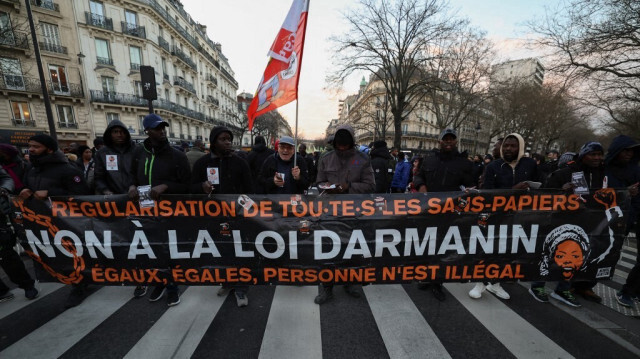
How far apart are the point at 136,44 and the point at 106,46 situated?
2.48 m

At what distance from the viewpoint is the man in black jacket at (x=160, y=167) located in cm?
307

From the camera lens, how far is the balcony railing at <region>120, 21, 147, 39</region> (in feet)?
77.1

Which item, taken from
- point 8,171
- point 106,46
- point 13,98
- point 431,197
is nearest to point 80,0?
point 106,46

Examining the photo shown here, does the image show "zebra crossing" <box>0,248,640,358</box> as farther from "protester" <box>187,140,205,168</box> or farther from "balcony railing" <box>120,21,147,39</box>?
"balcony railing" <box>120,21,147,39</box>

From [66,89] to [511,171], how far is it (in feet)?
101

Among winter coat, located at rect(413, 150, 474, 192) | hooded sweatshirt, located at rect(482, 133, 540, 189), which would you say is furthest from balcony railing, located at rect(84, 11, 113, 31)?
hooded sweatshirt, located at rect(482, 133, 540, 189)

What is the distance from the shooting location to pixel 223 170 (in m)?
3.29

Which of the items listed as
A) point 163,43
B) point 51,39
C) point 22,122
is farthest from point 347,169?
point 163,43

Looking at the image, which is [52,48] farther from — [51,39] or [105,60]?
[105,60]

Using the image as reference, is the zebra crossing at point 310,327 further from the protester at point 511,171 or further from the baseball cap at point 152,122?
the baseball cap at point 152,122

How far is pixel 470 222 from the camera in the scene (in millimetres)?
2803

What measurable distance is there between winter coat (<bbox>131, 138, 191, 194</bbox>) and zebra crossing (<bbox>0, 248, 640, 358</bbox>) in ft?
4.99

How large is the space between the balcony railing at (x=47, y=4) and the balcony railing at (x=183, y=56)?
9934 mm

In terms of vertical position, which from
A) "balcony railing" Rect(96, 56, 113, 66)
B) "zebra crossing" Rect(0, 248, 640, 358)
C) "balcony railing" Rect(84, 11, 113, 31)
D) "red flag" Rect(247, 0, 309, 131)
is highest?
"balcony railing" Rect(84, 11, 113, 31)
